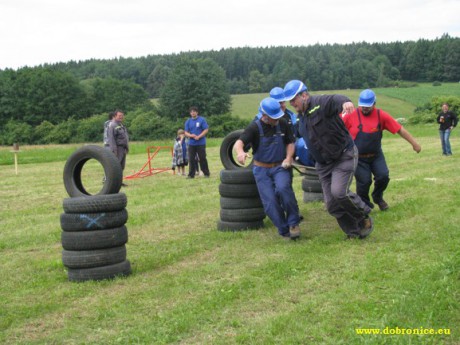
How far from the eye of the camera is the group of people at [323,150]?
819cm

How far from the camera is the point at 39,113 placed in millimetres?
88688

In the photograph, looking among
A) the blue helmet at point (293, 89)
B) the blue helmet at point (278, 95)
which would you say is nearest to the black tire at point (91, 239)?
the blue helmet at point (293, 89)

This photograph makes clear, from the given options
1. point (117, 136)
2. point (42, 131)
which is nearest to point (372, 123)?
point (117, 136)

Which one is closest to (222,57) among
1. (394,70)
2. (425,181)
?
(394,70)

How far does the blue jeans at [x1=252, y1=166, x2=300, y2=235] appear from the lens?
28.9 feet

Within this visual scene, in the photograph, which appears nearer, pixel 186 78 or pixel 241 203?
pixel 241 203

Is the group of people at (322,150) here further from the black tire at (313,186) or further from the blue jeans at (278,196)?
the black tire at (313,186)

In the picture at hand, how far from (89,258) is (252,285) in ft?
6.54

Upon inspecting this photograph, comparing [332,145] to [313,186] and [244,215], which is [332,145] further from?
[313,186]

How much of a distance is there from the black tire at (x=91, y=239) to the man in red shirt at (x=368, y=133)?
14.4 ft

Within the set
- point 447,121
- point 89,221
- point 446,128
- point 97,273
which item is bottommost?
point 97,273

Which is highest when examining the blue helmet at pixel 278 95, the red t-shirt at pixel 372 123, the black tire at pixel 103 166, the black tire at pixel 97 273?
the blue helmet at pixel 278 95

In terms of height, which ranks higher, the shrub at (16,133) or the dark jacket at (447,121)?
the dark jacket at (447,121)

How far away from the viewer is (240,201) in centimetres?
980
